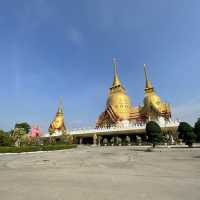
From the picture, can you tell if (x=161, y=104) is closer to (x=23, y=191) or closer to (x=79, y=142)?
(x=79, y=142)

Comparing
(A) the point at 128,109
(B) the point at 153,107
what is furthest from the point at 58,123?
(B) the point at 153,107

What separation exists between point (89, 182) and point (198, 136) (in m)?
23.1

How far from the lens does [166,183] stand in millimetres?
7922

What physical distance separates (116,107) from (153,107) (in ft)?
40.4

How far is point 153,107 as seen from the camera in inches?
2251

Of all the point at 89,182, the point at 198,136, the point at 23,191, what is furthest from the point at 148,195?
the point at 198,136

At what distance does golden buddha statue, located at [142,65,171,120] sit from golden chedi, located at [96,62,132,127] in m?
6.71

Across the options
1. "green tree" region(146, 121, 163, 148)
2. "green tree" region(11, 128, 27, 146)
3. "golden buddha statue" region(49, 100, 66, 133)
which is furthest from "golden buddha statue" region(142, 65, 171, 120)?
"green tree" region(11, 128, 27, 146)

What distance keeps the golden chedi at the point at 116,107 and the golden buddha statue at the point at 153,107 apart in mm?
6706

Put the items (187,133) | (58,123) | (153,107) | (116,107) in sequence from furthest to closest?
(58,123) < (116,107) < (153,107) < (187,133)

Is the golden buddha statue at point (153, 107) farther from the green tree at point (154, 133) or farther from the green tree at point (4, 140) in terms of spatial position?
the green tree at point (4, 140)

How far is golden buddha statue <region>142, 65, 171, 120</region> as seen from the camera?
5616cm

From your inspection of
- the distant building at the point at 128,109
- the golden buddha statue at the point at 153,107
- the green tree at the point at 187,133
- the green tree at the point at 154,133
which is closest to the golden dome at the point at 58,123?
the distant building at the point at 128,109

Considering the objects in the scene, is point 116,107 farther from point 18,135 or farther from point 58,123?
point 18,135
